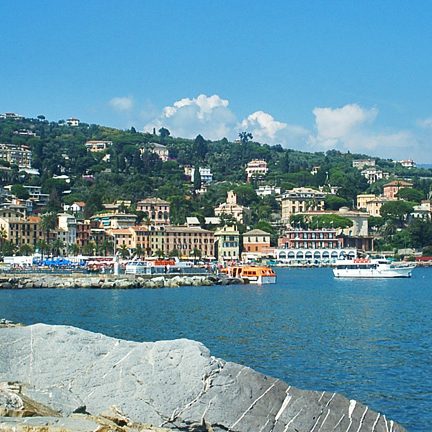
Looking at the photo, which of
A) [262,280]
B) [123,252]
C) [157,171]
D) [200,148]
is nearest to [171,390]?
[262,280]

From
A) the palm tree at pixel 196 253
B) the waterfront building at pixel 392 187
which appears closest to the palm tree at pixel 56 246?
the palm tree at pixel 196 253

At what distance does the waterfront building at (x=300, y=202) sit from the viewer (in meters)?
131

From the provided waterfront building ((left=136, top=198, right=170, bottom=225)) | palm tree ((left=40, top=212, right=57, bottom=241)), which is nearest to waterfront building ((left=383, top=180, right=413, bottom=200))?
waterfront building ((left=136, top=198, right=170, bottom=225))

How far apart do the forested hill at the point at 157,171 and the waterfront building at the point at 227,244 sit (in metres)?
10.9

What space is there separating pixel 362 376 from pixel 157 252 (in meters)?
79.8

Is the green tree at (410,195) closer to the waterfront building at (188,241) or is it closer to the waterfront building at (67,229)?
the waterfront building at (188,241)

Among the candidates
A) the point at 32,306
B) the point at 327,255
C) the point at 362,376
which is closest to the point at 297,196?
the point at 327,255

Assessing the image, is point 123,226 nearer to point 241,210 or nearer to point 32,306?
Answer: point 241,210

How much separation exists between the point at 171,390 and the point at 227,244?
93954mm

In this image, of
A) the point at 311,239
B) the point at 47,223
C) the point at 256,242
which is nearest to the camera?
the point at 47,223

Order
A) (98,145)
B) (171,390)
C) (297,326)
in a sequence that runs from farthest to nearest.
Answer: (98,145)
(297,326)
(171,390)

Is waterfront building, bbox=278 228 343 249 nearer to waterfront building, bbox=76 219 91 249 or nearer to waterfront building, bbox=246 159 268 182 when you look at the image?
waterfront building, bbox=76 219 91 249

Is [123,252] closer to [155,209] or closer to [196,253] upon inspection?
[196,253]

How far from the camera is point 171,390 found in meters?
11.3
